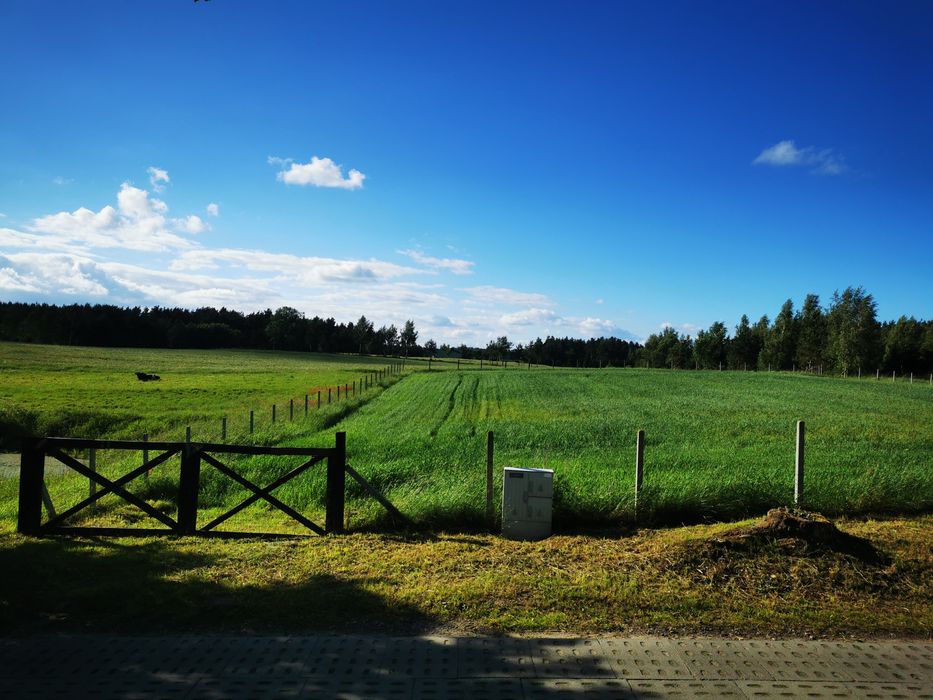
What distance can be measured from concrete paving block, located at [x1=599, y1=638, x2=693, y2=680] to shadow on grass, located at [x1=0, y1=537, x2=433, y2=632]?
66.9 inches

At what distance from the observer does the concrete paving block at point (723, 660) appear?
15.2 feet

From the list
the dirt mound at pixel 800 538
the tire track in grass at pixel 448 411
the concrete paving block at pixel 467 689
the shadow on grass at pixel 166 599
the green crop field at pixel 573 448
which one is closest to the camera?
the concrete paving block at pixel 467 689

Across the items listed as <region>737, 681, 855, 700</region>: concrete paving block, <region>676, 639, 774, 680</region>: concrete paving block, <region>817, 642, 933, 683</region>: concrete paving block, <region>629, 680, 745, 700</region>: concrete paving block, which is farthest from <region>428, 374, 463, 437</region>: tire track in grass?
<region>737, 681, 855, 700</region>: concrete paving block

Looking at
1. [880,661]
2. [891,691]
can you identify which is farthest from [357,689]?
[880,661]

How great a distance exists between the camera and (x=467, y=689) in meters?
4.38

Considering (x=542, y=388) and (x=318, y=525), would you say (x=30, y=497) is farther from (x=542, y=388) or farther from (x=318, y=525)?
(x=542, y=388)

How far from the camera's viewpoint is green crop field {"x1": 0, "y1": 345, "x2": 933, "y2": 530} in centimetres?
934

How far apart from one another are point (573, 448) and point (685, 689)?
1294cm

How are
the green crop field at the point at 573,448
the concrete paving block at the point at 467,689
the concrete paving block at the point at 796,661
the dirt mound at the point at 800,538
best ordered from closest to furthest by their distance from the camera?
the concrete paving block at the point at 467,689 < the concrete paving block at the point at 796,661 < the dirt mound at the point at 800,538 < the green crop field at the point at 573,448

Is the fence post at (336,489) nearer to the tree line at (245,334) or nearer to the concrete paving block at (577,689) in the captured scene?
the concrete paving block at (577,689)

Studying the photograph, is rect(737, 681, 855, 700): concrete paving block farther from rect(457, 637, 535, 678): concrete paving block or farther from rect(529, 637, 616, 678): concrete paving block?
rect(457, 637, 535, 678): concrete paving block

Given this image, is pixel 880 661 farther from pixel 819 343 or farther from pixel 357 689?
pixel 819 343

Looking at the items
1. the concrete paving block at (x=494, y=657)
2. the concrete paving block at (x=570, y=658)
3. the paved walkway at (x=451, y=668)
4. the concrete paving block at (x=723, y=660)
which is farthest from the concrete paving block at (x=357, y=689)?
the concrete paving block at (x=723, y=660)

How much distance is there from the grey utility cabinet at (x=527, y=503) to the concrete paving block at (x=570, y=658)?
3.22 m
